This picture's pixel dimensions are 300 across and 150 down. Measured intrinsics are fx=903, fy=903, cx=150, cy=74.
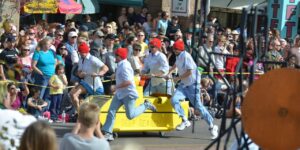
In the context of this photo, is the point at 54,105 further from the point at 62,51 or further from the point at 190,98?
the point at 190,98

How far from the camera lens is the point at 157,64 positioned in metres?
17.5

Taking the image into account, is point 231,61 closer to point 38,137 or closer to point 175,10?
point 175,10

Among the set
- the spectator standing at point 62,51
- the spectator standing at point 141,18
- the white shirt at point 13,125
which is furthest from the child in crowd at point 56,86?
the white shirt at point 13,125

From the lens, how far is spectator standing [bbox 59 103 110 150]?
7383mm

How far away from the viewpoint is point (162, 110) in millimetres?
16062

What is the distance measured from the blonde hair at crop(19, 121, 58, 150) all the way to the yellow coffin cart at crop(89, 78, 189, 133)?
9652 millimetres

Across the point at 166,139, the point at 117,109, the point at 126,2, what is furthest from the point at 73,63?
the point at 126,2

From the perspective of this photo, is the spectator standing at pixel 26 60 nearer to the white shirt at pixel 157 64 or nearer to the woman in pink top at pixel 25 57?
the woman in pink top at pixel 25 57

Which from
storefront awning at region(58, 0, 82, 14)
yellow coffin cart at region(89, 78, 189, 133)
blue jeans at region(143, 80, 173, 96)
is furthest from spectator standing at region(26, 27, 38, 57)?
storefront awning at region(58, 0, 82, 14)

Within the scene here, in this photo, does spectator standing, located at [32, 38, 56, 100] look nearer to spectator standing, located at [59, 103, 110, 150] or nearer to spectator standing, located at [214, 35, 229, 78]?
spectator standing, located at [214, 35, 229, 78]

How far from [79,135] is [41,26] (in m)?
13.8

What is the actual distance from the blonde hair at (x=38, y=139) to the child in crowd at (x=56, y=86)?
455 inches

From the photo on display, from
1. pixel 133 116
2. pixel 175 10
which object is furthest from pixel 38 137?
pixel 175 10

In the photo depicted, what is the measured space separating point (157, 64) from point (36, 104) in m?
2.47
